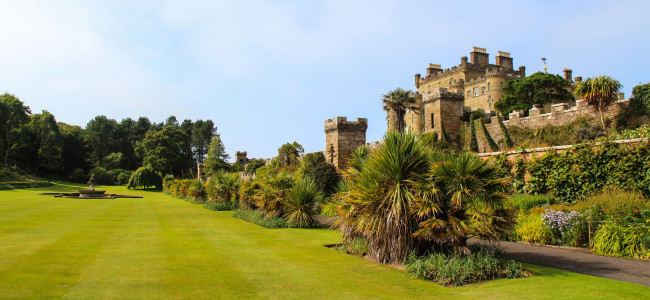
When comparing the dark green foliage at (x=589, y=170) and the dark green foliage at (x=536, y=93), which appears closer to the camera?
the dark green foliage at (x=589, y=170)

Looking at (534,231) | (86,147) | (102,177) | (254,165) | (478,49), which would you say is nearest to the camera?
(534,231)

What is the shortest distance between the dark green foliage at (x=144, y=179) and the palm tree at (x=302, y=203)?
5337 cm

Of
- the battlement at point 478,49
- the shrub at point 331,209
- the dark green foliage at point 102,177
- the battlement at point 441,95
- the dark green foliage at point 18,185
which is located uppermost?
the battlement at point 478,49

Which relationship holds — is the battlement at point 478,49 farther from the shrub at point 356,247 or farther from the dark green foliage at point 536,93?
the shrub at point 356,247

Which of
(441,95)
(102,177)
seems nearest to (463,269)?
(441,95)

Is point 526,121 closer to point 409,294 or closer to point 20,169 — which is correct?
point 409,294

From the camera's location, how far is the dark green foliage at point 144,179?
63372 mm

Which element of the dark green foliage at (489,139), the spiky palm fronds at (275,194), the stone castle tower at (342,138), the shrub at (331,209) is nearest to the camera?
the shrub at (331,209)

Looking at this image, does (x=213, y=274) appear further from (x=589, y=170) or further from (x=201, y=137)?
(x=201, y=137)

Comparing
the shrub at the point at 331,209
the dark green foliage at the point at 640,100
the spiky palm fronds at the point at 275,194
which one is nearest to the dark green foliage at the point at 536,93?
the dark green foliage at the point at 640,100

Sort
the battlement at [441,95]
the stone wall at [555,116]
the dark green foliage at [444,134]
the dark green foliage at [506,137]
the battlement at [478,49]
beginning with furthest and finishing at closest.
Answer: the battlement at [478,49] < the battlement at [441,95] < the dark green foliage at [444,134] < the dark green foliage at [506,137] < the stone wall at [555,116]

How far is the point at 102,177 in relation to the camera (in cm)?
7606

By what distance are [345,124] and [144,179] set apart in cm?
4729

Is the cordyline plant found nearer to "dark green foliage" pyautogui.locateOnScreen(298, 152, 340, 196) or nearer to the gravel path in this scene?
the gravel path
